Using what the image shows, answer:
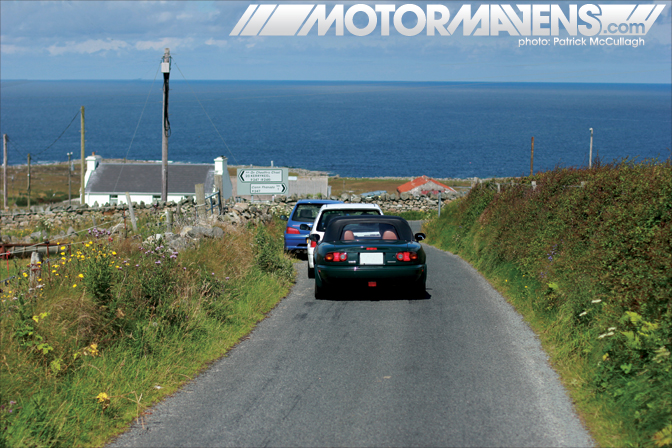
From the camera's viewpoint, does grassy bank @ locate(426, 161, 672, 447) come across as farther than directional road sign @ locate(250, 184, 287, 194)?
No

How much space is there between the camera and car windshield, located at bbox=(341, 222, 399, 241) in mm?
11262

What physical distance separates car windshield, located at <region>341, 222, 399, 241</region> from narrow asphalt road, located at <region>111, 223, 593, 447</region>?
2.22 m

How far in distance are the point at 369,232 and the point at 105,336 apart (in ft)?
19.4

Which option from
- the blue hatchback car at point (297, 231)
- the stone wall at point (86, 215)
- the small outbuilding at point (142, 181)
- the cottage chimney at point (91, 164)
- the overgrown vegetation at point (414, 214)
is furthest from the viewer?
the cottage chimney at point (91, 164)

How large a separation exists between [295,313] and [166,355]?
317 cm

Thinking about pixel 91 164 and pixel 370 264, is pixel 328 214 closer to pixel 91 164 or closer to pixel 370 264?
pixel 370 264

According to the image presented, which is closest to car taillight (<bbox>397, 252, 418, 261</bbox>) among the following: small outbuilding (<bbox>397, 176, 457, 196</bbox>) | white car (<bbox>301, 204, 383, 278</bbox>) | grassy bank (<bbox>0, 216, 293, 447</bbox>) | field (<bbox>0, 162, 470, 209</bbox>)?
grassy bank (<bbox>0, 216, 293, 447</bbox>)

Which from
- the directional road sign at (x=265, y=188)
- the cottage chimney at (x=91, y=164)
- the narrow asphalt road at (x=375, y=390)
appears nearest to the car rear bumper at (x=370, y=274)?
the narrow asphalt road at (x=375, y=390)

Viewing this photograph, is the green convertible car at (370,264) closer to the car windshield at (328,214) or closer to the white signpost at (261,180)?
the car windshield at (328,214)

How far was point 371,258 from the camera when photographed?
1036 centimetres

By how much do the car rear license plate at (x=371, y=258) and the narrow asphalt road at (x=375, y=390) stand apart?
123cm

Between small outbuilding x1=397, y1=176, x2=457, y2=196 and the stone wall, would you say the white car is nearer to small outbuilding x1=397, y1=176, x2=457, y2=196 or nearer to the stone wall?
the stone wall

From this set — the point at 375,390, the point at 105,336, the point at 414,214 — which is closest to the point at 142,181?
the point at 414,214

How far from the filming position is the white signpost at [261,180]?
119ft
